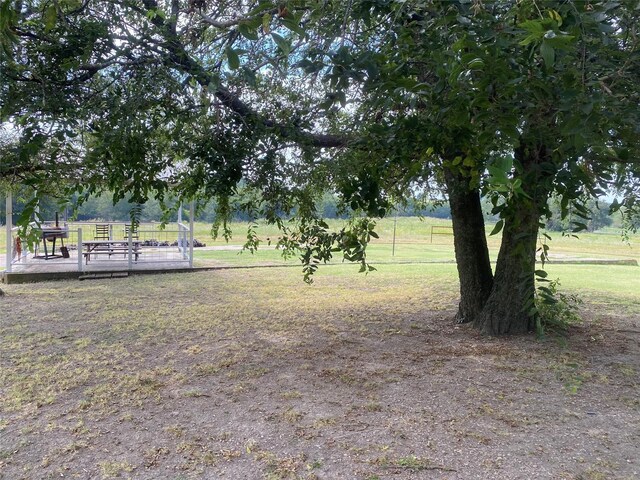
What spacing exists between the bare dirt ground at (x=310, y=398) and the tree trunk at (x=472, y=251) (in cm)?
48

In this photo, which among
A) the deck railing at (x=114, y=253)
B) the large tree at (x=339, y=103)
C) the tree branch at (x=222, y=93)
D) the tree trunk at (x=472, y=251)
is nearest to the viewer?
the large tree at (x=339, y=103)

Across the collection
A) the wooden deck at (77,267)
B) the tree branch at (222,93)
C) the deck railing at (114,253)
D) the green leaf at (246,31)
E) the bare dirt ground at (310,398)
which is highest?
the tree branch at (222,93)

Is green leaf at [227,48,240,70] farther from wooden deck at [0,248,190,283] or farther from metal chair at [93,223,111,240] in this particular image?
metal chair at [93,223,111,240]

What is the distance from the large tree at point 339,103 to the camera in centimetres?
175

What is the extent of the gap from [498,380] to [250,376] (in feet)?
7.42

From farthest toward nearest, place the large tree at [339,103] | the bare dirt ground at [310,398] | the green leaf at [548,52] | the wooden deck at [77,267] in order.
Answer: the wooden deck at [77,267] < the bare dirt ground at [310,398] < the large tree at [339,103] < the green leaf at [548,52]

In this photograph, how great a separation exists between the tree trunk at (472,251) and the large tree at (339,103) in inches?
15.7

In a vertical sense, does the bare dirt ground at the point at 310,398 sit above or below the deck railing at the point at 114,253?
below

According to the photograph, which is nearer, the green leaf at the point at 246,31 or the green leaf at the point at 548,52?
the green leaf at the point at 548,52

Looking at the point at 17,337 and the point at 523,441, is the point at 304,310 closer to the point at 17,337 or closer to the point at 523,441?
the point at 17,337

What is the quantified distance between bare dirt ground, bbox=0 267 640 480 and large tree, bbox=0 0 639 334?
114 cm

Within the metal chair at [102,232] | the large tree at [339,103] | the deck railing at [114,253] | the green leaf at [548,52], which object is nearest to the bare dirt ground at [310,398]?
the large tree at [339,103]

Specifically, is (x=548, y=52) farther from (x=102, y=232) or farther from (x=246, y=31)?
(x=102, y=232)

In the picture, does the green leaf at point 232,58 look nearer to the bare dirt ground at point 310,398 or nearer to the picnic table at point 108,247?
the bare dirt ground at point 310,398
